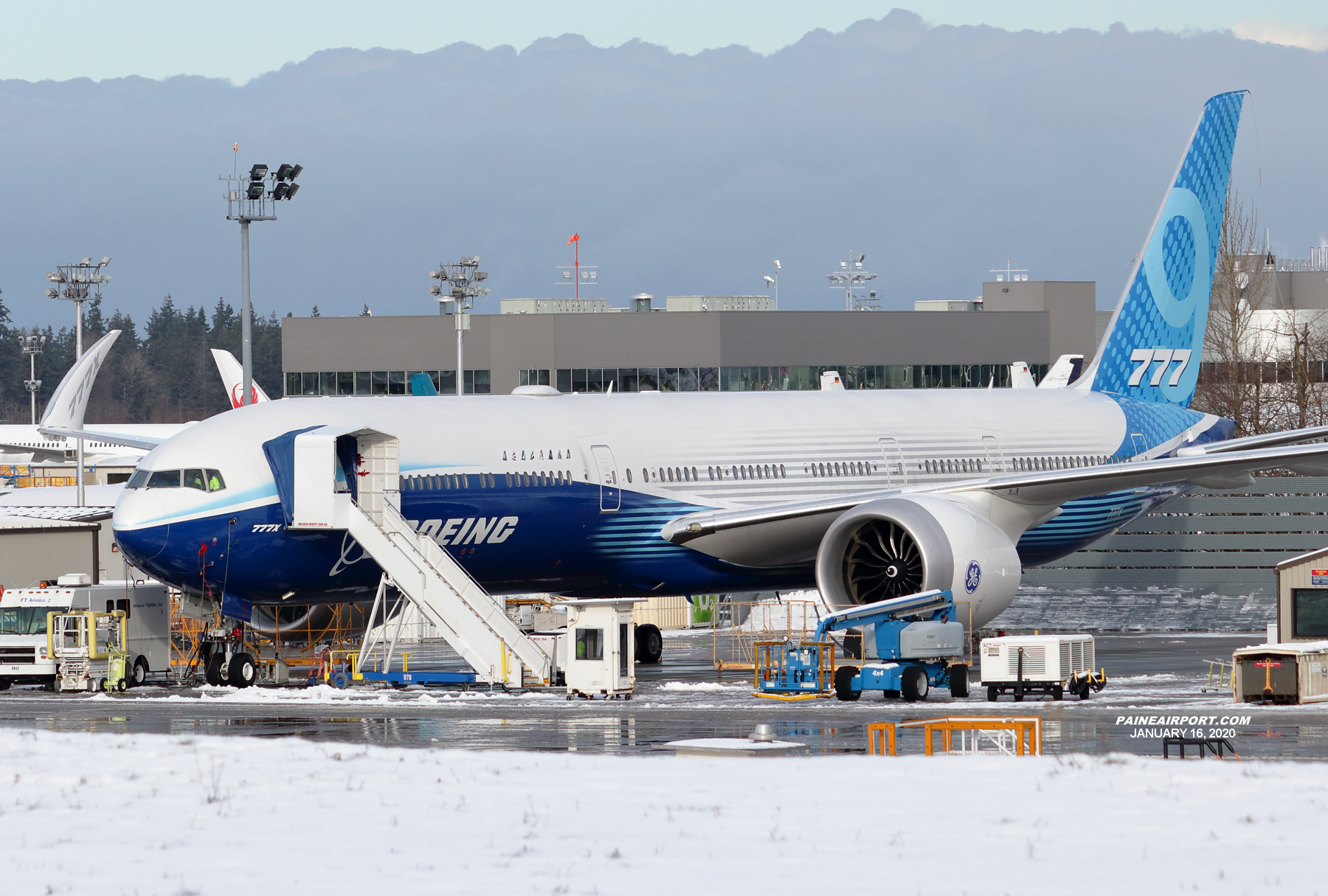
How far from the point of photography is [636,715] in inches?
1012

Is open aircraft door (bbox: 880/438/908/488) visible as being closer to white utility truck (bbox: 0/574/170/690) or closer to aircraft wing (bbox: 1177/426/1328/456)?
aircraft wing (bbox: 1177/426/1328/456)

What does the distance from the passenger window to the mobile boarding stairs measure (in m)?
1.42

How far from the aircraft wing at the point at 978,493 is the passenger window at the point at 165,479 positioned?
874 centimetres

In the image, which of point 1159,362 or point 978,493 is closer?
point 978,493

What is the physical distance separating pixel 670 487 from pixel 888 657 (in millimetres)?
6979

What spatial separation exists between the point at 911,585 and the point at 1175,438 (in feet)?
44.1

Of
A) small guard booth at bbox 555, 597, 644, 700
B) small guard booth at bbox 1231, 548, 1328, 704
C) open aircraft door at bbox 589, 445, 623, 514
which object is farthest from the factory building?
small guard booth at bbox 1231, 548, 1328, 704

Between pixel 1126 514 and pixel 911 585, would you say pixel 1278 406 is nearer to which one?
pixel 1126 514

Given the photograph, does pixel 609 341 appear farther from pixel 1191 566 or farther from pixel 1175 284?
pixel 1175 284

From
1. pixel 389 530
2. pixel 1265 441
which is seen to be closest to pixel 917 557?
pixel 389 530

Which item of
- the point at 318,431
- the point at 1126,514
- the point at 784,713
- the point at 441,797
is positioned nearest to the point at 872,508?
the point at 784,713

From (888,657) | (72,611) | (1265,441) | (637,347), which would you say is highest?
(637,347)

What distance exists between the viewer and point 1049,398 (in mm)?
41375

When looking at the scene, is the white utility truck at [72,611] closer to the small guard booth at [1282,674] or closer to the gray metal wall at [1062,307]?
the small guard booth at [1282,674]
